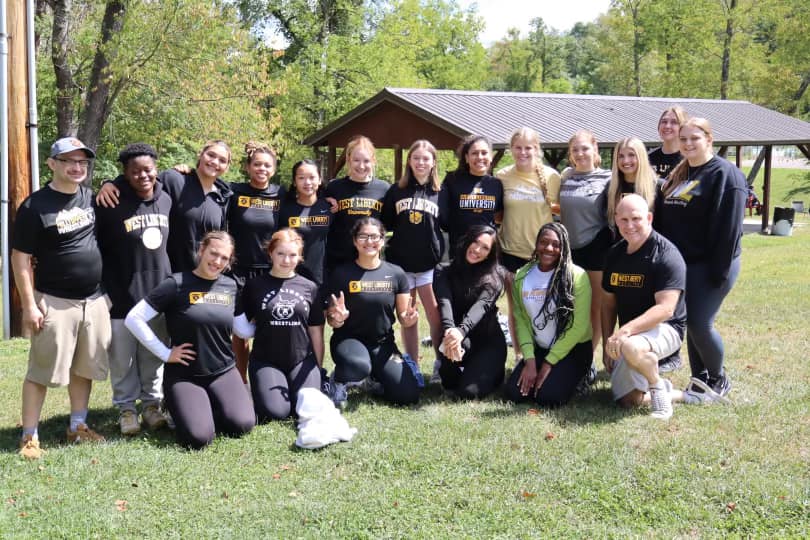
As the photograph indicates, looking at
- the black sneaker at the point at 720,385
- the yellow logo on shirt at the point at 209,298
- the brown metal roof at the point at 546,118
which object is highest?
the brown metal roof at the point at 546,118

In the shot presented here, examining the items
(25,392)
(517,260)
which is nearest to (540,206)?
(517,260)

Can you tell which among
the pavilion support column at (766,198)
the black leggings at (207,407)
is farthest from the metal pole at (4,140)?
the pavilion support column at (766,198)

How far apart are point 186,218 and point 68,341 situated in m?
1.14

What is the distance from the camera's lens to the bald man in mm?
5348

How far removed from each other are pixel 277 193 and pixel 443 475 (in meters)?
2.56

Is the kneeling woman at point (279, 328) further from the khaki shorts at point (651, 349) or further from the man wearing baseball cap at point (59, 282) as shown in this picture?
the khaki shorts at point (651, 349)

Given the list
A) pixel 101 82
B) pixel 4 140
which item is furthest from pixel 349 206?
pixel 101 82

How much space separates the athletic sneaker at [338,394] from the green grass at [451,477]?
0.40 ft

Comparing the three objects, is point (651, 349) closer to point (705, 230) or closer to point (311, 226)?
point (705, 230)

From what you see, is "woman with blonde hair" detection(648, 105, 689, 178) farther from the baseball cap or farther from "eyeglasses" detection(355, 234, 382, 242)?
the baseball cap

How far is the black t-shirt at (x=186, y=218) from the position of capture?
553 centimetres

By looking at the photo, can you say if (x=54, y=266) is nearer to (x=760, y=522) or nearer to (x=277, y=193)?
(x=277, y=193)

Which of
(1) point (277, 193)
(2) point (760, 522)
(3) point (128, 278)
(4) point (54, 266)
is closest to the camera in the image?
(2) point (760, 522)

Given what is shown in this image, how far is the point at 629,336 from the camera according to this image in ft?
17.6
